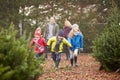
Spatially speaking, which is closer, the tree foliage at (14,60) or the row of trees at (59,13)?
the tree foliage at (14,60)

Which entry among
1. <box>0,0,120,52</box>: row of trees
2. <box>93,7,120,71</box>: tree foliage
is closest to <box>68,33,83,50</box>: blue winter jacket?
<box>93,7,120,71</box>: tree foliage

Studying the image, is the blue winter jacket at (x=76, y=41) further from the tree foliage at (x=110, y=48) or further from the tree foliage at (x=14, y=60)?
the tree foliage at (x=14, y=60)

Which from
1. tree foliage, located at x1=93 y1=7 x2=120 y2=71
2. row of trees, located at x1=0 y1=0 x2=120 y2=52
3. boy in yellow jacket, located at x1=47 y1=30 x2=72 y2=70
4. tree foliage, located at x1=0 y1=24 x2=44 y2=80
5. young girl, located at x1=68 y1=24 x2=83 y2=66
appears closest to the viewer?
tree foliage, located at x1=0 y1=24 x2=44 y2=80

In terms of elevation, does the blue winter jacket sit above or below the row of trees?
below

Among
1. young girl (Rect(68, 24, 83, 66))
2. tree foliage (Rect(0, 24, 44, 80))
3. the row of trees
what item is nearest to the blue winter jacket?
young girl (Rect(68, 24, 83, 66))

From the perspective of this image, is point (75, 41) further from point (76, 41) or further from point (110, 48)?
point (110, 48)

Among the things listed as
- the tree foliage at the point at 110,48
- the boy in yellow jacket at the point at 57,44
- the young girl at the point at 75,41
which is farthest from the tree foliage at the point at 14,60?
the young girl at the point at 75,41

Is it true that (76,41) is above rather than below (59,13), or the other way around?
below

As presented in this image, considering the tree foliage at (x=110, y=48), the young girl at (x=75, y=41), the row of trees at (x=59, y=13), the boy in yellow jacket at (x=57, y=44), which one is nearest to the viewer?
the tree foliage at (x=110, y=48)

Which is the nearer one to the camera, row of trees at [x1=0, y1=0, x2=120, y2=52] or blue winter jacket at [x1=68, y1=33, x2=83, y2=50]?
blue winter jacket at [x1=68, y1=33, x2=83, y2=50]

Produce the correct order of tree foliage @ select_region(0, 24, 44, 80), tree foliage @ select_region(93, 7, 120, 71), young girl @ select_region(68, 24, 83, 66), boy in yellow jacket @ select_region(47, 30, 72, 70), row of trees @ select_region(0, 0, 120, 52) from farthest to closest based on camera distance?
row of trees @ select_region(0, 0, 120, 52) → young girl @ select_region(68, 24, 83, 66) → boy in yellow jacket @ select_region(47, 30, 72, 70) → tree foliage @ select_region(93, 7, 120, 71) → tree foliage @ select_region(0, 24, 44, 80)

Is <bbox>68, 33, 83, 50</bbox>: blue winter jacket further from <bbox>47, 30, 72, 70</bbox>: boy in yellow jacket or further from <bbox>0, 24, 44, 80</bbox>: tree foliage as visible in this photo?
<bbox>0, 24, 44, 80</bbox>: tree foliage

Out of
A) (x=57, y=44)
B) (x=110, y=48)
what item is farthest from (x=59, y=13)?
(x=110, y=48)

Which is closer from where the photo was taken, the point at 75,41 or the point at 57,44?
the point at 57,44
